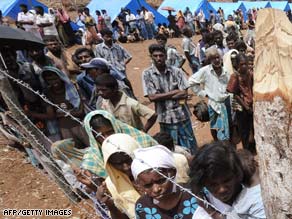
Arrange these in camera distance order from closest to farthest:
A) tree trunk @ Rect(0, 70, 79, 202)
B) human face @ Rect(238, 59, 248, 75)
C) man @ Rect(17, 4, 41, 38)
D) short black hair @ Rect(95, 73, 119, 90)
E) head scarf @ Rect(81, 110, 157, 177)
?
head scarf @ Rect(81, 110, 157, 177)
short black hair @ Rect(95, 73, 119, 90)
tree trunk @ Rect(0, 70, 79, 202)
human face @ Rect(238, 59, 248, 75)
man @ Rect(17, 4, 41, 38)

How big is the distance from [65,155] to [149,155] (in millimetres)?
1665

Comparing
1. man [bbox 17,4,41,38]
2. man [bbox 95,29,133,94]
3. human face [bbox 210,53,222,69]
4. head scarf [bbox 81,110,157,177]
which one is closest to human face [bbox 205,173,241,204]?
head scarf [bbox 81,110,157,177]

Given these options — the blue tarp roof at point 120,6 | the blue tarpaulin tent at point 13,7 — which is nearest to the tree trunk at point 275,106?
the blue tarpaulin tent at point 13,7

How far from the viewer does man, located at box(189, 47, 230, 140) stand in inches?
171

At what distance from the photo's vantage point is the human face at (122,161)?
2354 mm

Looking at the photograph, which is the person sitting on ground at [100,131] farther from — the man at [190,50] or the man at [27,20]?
the man at [27,20]

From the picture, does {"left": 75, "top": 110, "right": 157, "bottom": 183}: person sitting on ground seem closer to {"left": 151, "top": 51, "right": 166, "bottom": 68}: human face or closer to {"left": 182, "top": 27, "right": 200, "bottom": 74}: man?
{"left": 151, "top": 51, "right": 166, "bottom": 68}: human face

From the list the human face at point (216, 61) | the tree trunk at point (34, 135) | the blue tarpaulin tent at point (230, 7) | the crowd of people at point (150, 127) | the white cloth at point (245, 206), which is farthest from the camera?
the blue tarpaulin tent at point (230, 7)

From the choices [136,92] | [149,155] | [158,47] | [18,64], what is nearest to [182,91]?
[158,47]

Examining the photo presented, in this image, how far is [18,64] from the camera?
4.24 m

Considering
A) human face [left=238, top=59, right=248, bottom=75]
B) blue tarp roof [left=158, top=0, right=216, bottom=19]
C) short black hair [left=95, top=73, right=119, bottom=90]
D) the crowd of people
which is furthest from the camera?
blue tarp roof [left=158, top=0, right=216, bottom=19]

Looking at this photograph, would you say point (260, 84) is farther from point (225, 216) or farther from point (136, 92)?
point (136, 92)

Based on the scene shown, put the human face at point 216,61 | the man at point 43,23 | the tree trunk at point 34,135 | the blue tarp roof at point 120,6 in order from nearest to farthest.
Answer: the tree trunk at point 34,135
the human face at point 216,61
the man at point 43,23
the blue tarp roof at point 120,6

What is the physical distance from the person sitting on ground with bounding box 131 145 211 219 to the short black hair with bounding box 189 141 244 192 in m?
0.13
